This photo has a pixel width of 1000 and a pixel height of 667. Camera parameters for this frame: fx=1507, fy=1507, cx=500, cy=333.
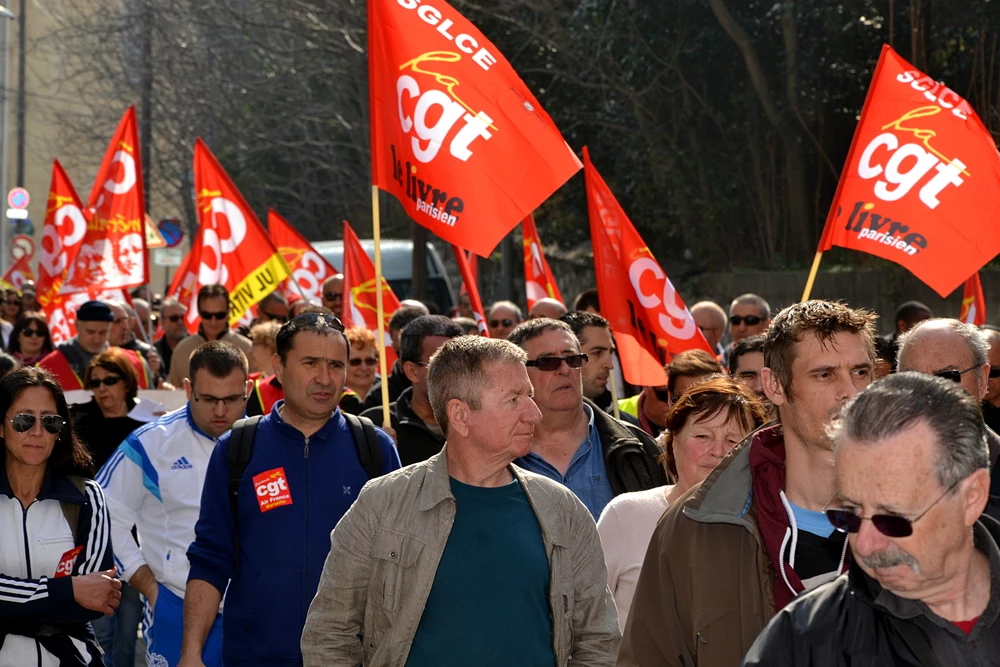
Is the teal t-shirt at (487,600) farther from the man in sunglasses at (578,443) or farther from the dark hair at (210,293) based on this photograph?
the dark hair at (210,293)

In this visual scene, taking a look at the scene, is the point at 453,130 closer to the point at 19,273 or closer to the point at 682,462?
the point at 682,462

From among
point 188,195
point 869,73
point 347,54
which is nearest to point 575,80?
point 869,73

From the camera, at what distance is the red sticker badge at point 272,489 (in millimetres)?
5305

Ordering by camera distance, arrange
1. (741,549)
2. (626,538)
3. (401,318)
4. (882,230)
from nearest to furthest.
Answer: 1. (741,549)
2. (626,538)
3. (882,230)
4. (401,318)

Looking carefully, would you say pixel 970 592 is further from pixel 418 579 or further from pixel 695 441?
pixel 695 441

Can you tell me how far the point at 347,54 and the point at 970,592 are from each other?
2721cm

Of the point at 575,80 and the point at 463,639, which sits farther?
the point at 575,80

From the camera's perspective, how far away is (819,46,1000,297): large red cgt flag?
7695 mm

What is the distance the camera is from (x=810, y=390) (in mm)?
3881

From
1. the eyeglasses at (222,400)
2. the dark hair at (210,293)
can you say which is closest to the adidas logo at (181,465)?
the eyeglasses at (222,400)

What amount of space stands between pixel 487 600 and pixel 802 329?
111 centimetres

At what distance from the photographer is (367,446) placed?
5.53 meters

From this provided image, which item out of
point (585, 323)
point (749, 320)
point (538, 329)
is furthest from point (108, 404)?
point (749, 320)

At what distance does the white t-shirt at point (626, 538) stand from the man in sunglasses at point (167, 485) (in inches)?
86.8
